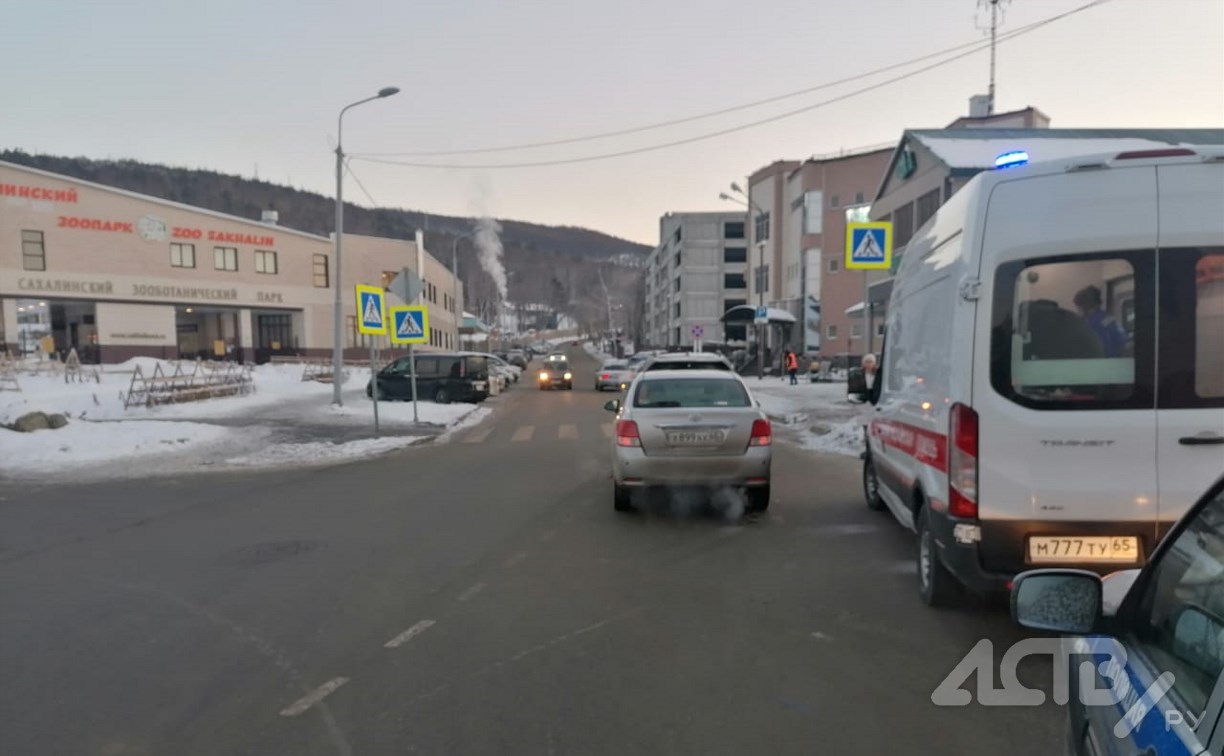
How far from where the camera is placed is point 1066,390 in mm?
4238

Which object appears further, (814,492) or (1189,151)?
(814,492)

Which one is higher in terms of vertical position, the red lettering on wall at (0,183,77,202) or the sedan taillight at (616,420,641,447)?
the red lettering on wall at (0,183,77,202)

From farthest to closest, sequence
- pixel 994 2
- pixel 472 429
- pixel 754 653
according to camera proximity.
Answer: pixel 994 2, pixel 472 429, pixel 754 653

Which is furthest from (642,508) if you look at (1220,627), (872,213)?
(872,213)

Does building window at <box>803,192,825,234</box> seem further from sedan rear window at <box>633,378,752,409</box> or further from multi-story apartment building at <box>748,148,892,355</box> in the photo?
sedan rear window at <box>633,378,752,409</box>

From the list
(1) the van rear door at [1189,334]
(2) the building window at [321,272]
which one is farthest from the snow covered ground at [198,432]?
(2) the building window at [321,272]

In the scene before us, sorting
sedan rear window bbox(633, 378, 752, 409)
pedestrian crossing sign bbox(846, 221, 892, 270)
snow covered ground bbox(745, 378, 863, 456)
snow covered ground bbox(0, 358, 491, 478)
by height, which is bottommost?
snow covered ground bbox(745, 378, 863, 456)

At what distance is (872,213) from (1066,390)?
32.0m

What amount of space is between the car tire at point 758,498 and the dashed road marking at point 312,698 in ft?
16.5

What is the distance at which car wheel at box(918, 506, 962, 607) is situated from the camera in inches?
199

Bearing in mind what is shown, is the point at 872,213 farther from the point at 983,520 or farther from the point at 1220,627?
the point at 1220,627

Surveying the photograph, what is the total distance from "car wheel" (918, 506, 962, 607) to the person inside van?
149cm

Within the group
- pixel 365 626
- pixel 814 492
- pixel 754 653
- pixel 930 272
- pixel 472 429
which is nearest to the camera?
pixel 754 653

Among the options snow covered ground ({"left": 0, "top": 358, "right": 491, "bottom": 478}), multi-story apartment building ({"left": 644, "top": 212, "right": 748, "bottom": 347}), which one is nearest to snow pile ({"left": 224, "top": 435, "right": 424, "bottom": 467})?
snow covered ground ({"left": 0, "top": 358, "right": 491, "bottom": 478})
